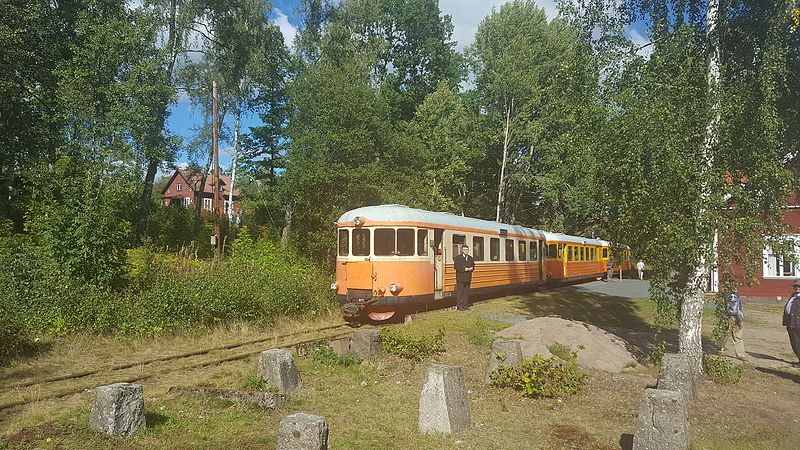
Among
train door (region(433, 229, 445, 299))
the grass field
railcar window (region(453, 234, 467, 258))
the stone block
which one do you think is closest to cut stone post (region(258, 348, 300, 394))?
the grass field

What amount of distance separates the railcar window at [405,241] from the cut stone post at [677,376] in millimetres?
7808

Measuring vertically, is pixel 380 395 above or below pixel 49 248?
below

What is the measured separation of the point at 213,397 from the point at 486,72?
3307cm

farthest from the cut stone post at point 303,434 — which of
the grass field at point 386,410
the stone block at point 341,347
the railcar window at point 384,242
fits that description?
the railcar window at point 384,242

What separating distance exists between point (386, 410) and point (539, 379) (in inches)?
82.3

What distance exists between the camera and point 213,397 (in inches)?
284

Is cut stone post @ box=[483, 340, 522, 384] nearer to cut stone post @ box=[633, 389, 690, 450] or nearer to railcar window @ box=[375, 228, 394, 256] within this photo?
cut stone post @ box=[633, 389, 690, 450]

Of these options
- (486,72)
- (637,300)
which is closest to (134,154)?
(637,300)

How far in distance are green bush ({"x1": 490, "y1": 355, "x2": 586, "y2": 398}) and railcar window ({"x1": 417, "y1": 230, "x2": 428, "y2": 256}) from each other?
261 inches

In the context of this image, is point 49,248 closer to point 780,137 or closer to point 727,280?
point 727,280

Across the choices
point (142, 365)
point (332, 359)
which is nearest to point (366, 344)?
point (332, 359)

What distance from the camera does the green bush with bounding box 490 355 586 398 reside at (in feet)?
24.5

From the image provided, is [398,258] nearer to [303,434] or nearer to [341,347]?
[341,347]

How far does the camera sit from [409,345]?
9617 millimetres
